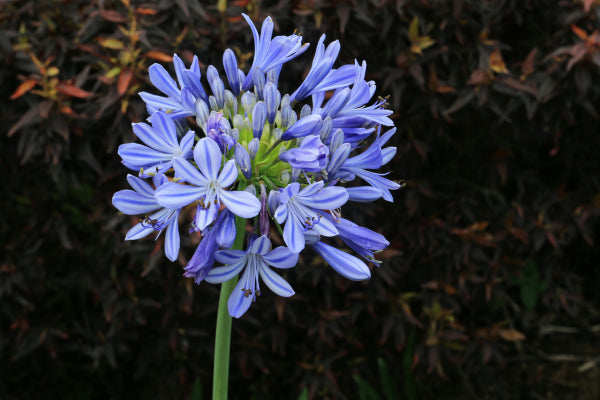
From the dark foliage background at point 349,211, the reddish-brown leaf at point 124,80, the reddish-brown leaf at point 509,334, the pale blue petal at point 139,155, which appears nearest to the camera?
the pale blue petal at point 139,155

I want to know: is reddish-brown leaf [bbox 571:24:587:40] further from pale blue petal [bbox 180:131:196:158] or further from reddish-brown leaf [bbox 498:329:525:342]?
pale blue petal [bbox 180:131:196:158]

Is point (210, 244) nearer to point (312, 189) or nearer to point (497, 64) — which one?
point (312, 189)

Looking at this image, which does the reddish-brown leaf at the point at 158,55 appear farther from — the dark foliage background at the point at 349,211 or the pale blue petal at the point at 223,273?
the pale blue petal at the point at 223,273

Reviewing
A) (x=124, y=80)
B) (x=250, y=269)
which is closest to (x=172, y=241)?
(x=250, y=269)

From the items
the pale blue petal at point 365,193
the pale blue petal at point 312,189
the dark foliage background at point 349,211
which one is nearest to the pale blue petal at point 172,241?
the pale blue petal at point 312,189

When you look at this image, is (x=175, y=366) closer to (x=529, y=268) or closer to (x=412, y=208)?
(x=412, y=208)

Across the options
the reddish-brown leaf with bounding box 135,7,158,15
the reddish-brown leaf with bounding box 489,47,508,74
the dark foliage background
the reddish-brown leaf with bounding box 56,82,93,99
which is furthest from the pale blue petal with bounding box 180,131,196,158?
the reddish-brown leaf with bounding box 489,47,508,74
